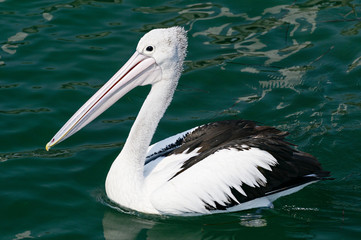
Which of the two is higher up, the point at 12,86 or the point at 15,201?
the point at 12,86

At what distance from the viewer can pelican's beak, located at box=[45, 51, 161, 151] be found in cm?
554

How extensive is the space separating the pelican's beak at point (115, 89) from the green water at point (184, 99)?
2.37 feet

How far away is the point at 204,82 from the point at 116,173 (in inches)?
92.9

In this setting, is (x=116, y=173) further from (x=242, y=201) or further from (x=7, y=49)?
(x=7, y=49)

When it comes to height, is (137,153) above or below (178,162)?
above

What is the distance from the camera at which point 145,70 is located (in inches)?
219

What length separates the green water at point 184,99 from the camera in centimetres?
555

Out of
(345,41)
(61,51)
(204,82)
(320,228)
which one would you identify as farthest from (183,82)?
(320,228)

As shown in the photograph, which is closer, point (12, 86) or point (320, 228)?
point (320, 228)

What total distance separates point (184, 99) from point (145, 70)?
→ 1.85 m

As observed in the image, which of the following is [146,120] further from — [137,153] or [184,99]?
[184,99]

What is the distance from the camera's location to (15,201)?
5703 mm

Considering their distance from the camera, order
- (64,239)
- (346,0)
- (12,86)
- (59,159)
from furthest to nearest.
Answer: (346,0) < (12,86) < (59,159) < (64,239)

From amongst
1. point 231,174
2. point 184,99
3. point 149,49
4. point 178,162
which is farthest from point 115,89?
point 184,99
